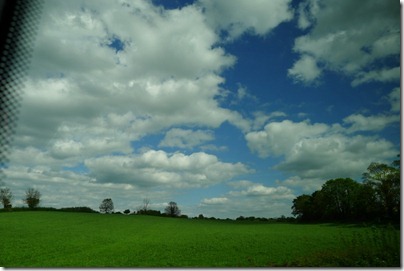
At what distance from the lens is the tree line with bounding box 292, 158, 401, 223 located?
34.7 metres

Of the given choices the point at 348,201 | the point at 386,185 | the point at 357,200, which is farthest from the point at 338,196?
the point at 386,185

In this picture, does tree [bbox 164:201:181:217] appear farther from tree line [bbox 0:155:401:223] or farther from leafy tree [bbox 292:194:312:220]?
leafy tree [bbox 292:194:312:220]

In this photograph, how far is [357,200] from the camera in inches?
1753

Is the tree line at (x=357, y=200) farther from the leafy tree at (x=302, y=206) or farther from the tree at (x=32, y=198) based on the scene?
the tree at (x=32, y=198)

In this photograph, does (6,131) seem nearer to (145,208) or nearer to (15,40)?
(15,40)

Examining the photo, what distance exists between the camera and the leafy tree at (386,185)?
33916 millimetres

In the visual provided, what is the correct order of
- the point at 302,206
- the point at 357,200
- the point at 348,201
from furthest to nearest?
1. the point at 302,206
2. the point at 348,201
3. the point at 357,200

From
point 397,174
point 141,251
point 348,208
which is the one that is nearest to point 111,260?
point 141,251

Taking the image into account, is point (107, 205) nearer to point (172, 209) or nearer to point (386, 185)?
point (172, 209)

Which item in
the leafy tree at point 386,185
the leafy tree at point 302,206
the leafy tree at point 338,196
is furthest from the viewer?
the leafy tree at point 302,206

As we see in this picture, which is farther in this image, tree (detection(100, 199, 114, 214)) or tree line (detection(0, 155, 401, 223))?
tree (detection(100, 199, 114, 214))

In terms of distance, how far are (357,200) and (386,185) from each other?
9.80 m

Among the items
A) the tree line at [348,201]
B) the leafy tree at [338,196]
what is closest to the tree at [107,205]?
the tree line at [348,201]

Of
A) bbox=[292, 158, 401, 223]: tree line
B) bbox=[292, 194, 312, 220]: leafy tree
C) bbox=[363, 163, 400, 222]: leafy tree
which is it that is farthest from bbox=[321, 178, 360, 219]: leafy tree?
bbox=[363, 163, 400, 222]: leafy tree
